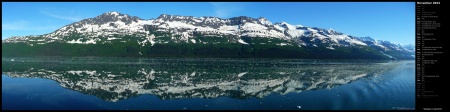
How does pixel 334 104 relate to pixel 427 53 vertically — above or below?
below

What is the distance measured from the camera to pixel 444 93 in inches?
957

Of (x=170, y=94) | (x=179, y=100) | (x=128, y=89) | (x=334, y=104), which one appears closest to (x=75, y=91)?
(x=128, y=89)

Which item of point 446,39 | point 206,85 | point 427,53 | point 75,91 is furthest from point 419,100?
point 75,91

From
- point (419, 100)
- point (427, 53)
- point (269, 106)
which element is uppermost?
point (427, 53)

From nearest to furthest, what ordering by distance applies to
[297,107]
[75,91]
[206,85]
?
[297,107]
[75,91]
[206,85]

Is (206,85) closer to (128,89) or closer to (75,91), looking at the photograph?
(128,89)

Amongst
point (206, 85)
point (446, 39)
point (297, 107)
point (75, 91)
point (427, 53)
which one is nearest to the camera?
point (446, 39)

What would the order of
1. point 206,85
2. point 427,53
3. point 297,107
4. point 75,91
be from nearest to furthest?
point 427,53 < point 297,107 < point 75,91 < point 206,85

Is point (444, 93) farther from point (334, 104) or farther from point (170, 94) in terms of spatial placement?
point (170, 94)

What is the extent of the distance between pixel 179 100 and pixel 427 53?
33.1 m

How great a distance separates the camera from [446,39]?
879 inches

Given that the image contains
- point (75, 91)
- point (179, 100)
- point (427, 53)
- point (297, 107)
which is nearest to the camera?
point (427, 53)

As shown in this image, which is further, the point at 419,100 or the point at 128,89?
the point at 128,89

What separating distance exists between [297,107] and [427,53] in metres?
21.2
